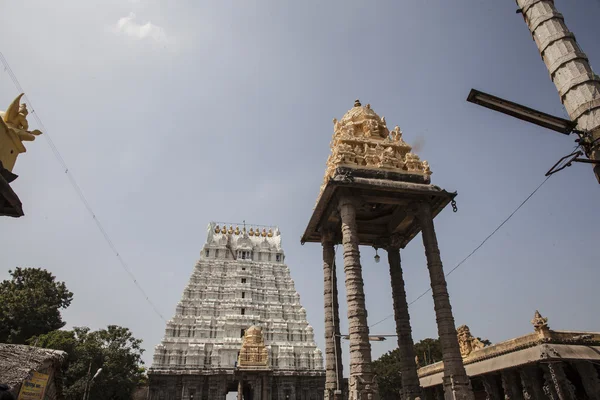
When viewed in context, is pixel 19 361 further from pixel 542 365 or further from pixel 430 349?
pixel 430 349

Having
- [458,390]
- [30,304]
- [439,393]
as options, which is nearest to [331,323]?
[458,390]

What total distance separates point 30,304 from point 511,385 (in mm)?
47407

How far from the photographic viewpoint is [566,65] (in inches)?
291

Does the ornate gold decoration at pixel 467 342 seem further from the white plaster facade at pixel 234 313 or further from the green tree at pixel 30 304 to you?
the green tree at pixel 30 304

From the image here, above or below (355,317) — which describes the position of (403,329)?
above

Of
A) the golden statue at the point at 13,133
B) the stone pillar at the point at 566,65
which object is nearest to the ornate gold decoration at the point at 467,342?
the stone pillar at the point at 566,65

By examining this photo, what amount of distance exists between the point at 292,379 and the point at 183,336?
1441 centimetres

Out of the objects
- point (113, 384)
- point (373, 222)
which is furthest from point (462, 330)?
point (113, 384)

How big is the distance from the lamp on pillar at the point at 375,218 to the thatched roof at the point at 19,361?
10960mm

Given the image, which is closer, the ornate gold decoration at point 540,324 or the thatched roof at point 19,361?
the thatched roof at point 19,361

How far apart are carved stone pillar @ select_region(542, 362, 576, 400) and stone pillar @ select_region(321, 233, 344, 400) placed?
31.9ft

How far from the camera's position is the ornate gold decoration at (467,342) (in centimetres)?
A: 2466

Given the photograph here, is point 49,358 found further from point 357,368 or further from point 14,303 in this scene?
point 14,303

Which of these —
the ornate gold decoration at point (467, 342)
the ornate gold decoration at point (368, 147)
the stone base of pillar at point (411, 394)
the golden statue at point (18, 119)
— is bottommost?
the stone base of pillar at point (411, 394)
